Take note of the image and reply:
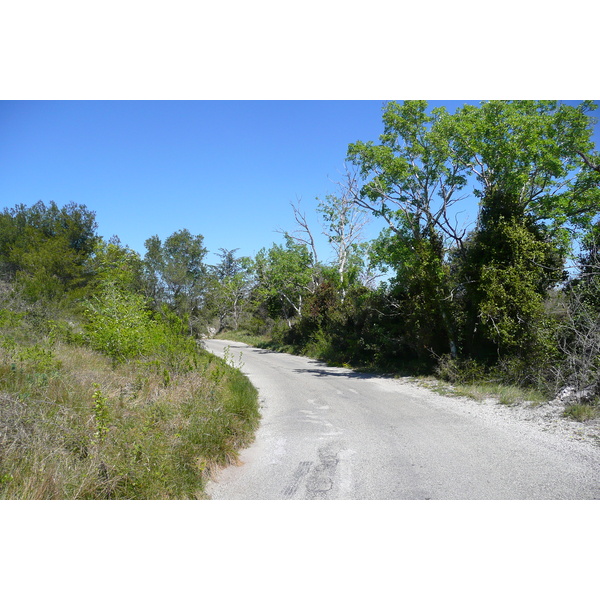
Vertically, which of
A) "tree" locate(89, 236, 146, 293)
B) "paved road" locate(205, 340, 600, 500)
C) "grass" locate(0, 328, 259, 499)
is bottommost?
"paved road" locate(205, 340, 600, 500)

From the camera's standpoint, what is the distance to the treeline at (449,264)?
9328 mm

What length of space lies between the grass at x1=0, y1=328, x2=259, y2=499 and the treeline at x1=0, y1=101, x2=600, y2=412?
2.32 meters

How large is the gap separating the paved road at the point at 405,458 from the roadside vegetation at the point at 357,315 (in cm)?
65

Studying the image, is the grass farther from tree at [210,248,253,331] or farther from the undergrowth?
tree at [210,248,253,331]

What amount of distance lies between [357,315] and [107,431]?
1597 cm

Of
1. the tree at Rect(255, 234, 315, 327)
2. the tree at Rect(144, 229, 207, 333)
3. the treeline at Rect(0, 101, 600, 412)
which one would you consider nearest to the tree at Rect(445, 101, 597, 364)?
the treeline at Rect(0, 101, 600, 412)

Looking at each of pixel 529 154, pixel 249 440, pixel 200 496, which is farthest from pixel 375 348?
pixel 200 496

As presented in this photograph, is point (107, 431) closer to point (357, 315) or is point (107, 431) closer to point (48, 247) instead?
point (48, 247)

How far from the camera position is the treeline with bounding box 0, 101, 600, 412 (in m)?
9.33

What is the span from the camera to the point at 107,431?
4379 mm

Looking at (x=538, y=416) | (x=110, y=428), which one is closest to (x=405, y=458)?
(x=538, y=416)

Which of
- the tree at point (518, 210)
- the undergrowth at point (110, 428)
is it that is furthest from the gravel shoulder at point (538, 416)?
the undergrowth at point (110, 428)

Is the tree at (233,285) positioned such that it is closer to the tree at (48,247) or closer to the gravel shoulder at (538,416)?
the tree at (48,247)
